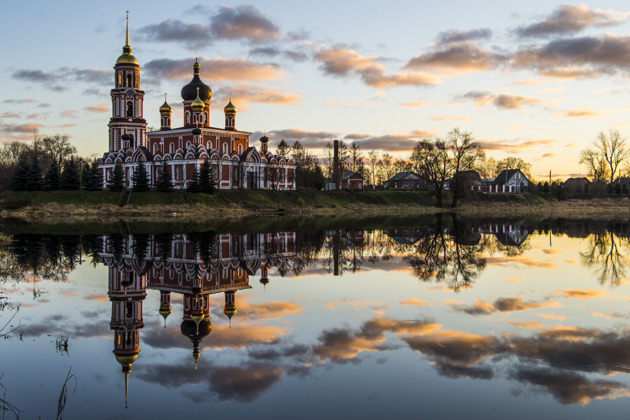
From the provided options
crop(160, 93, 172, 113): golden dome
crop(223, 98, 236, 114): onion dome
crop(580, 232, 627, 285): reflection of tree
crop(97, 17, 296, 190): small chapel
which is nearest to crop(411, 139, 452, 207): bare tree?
crop(97, 17, 296, 190): small chapel

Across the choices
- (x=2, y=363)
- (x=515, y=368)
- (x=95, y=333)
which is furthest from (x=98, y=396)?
(x=515, y=368)

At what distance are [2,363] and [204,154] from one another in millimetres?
55340

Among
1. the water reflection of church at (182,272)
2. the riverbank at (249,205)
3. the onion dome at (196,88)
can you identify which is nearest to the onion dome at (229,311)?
the water reflection of church at (182,272)

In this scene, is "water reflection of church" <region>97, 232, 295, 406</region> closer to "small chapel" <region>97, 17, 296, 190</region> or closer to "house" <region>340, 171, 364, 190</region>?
"small chapel" <region>97, 17, 296, 190</region>

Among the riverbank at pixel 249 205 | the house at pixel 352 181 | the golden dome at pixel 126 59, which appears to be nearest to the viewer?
the riverbank at pixel 249 205

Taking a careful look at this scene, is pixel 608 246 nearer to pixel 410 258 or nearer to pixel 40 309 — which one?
pixel 410 258

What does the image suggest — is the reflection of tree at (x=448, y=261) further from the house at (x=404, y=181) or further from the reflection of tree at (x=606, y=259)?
the house at (x=404, y=181)

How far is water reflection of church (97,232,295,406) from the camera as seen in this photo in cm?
998

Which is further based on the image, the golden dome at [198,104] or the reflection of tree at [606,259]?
the golden dome at [198,104]

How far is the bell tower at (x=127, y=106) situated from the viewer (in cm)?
6588

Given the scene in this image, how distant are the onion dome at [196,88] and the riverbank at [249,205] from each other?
13.5 meters

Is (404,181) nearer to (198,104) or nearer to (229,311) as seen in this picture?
(198,104)

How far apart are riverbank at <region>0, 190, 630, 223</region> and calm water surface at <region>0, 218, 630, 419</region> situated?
28428 millimetres

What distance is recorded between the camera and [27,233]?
1136 inches
